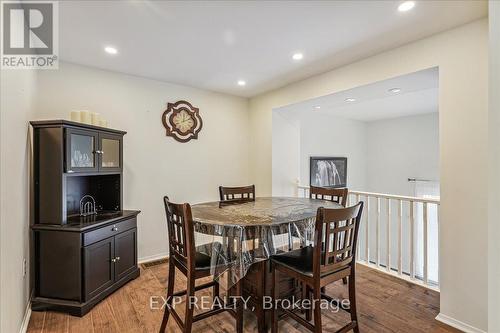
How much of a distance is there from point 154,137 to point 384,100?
148 inches

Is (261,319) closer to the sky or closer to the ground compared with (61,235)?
closer to the ground

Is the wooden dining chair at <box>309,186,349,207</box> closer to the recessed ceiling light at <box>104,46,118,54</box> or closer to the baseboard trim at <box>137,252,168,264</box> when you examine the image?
the baseboard trim at <box>137,252,168,264</box>

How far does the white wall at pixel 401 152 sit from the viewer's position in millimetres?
5195

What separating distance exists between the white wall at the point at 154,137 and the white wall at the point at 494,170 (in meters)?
3.34

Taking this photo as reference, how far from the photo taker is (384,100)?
4.29 metres

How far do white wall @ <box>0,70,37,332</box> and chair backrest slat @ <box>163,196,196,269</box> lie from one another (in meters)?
0.93

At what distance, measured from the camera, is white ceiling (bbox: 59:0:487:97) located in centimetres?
Result: 188

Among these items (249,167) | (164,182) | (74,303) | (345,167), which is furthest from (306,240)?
(345,167)

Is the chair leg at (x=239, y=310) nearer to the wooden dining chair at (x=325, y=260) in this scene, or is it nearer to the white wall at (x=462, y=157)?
the wooden dining chair at (x=325, y=260)

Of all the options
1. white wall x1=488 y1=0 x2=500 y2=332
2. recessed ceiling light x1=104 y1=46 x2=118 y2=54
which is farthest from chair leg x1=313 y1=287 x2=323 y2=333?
recessed ceiling light x1=104 y1=46 x2=118 y2=54

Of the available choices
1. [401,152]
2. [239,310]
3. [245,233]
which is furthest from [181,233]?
[401,152]

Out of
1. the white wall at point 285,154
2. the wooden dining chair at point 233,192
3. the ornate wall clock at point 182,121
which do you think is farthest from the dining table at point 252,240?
the white wall at point 285,154

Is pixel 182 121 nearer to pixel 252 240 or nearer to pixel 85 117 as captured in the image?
pixel 85 117

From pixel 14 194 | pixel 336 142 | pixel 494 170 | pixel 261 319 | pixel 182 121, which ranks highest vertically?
pixel 182 121
